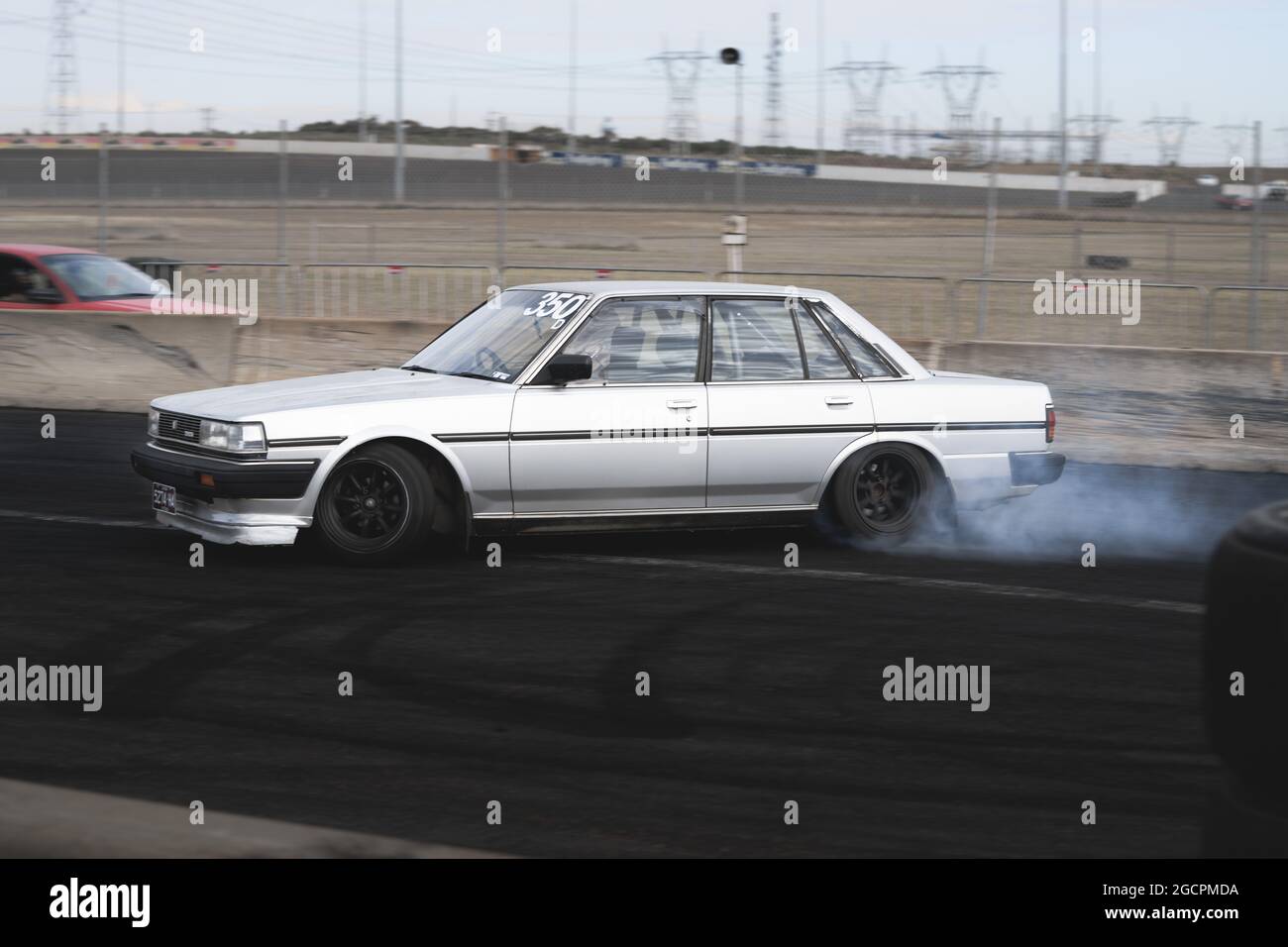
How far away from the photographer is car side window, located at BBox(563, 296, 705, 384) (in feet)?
28.2

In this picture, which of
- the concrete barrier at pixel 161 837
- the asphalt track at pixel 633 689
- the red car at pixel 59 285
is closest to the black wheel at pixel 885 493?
the asphalt track at pixel 633 689

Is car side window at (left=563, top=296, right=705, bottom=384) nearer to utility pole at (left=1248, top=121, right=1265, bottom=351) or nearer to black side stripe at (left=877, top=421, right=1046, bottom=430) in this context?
black side stripe at (left=877, top=421, right=1046, bottom=430)

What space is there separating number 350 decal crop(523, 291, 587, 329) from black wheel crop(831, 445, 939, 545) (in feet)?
5.36

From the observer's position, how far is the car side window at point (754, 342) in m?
8.78

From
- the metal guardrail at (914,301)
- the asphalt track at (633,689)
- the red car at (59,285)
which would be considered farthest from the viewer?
the red car at (59,285)

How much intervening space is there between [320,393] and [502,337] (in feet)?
3.37

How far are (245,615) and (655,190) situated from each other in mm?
36510

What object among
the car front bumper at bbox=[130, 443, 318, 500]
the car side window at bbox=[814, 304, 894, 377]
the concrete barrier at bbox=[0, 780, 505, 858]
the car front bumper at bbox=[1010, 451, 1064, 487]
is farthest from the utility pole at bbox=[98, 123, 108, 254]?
the concrete barrier at bbox=[0, 780, 505, 858]

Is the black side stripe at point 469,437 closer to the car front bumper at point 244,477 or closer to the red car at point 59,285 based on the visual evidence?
the car front bumper at point 244,477

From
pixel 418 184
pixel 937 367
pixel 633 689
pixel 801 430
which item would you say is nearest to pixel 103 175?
pixel 937 367

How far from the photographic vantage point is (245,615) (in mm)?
7074

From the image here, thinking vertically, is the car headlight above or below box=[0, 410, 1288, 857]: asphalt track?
above

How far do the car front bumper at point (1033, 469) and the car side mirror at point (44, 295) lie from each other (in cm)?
981

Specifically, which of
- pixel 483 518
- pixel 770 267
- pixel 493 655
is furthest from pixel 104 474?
pixel 770 267
